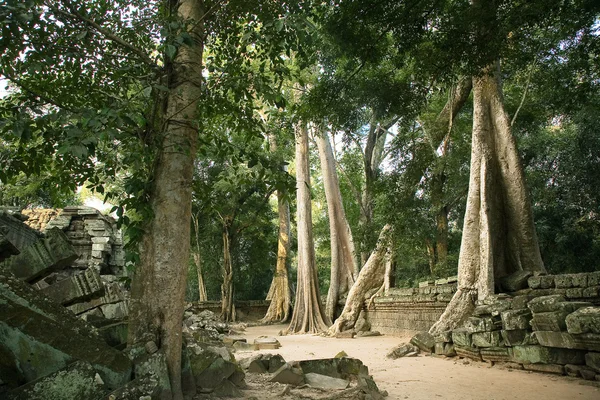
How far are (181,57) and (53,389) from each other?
7.49 feet

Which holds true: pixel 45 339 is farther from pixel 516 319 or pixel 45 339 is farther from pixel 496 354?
pixel 496 354

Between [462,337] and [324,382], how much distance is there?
3.08 metres

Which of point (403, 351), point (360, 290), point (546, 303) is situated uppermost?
point (360, 290)

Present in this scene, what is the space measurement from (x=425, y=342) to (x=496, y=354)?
138 cm

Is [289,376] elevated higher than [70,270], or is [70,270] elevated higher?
[70,270]

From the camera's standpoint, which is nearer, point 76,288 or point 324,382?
point 76,288

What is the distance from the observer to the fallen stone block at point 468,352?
19.1ft

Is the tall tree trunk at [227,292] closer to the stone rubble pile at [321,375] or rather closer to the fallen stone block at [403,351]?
the fallen stone block at [403,351]

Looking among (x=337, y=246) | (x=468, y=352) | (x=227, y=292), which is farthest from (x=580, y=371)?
(x=227, y=292)

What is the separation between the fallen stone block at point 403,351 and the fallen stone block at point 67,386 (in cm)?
546

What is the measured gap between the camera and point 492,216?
7082mm

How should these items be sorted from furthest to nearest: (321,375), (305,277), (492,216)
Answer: (305,277)
(492,216)
(321,375)

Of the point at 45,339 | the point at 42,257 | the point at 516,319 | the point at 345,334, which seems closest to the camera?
the point at 45,339

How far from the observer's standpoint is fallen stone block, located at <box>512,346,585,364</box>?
180 inches
